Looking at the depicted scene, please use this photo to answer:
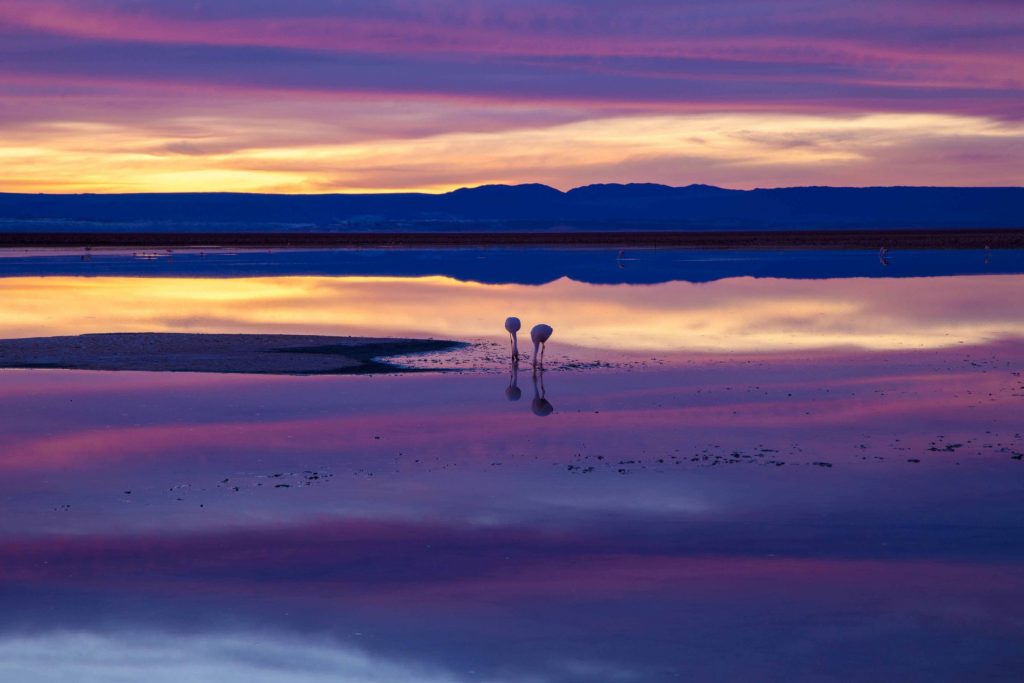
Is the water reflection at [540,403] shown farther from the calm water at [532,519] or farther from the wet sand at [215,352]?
the wet sand at [215,352]

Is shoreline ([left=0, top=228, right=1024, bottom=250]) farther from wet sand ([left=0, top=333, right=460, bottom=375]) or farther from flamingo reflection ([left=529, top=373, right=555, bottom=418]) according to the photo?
flamingo reflection ([left=529, top=373, right=555, bottom=418])

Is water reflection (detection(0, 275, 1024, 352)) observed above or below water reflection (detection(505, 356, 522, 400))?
above

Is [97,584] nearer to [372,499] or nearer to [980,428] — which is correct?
[372,499]

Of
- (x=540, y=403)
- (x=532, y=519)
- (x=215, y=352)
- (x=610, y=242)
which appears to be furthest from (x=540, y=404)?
(x=610, y=242)

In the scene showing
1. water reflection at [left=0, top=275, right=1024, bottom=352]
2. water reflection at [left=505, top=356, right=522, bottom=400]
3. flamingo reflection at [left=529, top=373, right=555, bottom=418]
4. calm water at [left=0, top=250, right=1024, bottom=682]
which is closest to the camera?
calm water at [left=0, top=250, right=1024, bottom=682]

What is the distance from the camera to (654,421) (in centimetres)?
1366

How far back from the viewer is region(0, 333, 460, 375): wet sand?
18.7 m

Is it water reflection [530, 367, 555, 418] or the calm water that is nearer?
the calm water

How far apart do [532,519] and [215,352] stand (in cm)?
1196

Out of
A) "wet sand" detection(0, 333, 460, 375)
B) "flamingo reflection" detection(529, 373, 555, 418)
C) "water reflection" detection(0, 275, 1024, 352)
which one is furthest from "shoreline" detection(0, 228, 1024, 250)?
"flamingo reflection" detection(529, 373, 555, 418)

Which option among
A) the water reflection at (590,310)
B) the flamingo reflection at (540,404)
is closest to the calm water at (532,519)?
the flamingo reflection at (540,404)

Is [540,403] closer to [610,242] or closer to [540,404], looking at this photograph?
[540,404]

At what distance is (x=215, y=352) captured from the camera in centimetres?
2047

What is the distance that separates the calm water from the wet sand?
857 millimetres
